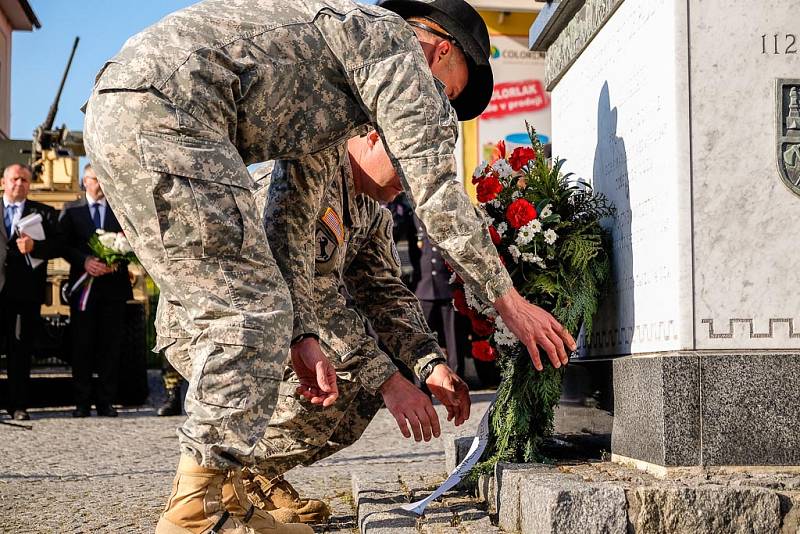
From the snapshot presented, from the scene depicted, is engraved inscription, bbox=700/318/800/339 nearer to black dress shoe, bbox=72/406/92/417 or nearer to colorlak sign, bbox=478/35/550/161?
black dress shoe, bbox=72/406/92/417

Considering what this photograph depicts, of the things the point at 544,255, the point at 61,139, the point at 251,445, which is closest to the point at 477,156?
the point at 61,139

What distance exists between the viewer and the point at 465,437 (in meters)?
4.38

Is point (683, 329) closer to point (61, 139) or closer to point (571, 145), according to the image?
point (571, 145)

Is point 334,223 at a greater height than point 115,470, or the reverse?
point 334,223

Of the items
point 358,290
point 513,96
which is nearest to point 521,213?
point 358,290

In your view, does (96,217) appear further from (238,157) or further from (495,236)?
(238,157)

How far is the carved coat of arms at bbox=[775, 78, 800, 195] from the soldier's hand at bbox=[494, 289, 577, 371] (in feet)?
2.77

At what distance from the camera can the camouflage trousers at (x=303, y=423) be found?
3.71m

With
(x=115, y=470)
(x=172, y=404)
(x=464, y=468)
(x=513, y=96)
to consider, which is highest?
(x=513, y=96)

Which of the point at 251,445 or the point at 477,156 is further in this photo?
the point at 477,156

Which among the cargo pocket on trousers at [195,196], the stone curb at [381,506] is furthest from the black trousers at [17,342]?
the cargo pocket on trousers at [195,196]

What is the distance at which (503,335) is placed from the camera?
3871 millimetres

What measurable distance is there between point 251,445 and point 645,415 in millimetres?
1261

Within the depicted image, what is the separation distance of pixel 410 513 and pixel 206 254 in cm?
122
